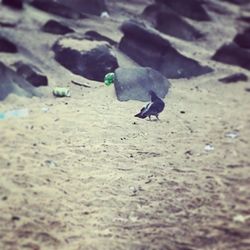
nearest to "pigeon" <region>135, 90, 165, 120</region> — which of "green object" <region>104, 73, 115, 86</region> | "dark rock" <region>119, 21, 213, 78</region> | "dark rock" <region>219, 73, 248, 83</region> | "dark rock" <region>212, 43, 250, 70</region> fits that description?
"green object" <region>104, 73, 115, 86</region>

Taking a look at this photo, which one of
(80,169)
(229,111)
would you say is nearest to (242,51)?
(229,111)

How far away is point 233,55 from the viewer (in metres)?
5.92

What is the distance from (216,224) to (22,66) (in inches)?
109

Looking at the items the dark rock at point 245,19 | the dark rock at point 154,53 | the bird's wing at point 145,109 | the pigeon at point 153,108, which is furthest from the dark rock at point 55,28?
the dark rock at point 245,19

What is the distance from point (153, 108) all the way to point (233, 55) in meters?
2.76

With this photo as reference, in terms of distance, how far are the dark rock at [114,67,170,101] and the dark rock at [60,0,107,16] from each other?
105 inches

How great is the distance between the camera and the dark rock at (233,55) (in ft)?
19.4

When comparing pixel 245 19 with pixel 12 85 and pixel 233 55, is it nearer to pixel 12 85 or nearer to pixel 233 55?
pixel 233 55

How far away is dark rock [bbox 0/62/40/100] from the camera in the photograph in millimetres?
3684

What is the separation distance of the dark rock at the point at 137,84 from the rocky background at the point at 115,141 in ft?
0.05

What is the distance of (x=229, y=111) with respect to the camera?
13.7 ft

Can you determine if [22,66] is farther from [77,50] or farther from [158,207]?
[158,207]

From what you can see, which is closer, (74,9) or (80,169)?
(80,169)

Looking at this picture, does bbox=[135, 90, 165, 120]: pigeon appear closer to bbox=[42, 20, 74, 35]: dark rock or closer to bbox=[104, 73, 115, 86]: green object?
bbox=[104, 73, 115, 86]: green object
